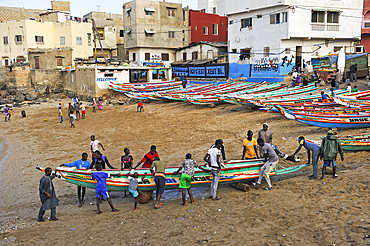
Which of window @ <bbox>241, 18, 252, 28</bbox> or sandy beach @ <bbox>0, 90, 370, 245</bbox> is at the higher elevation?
window @ <bbox>241, 18, 252, 28</bbox>

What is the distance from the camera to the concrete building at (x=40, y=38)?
43.1 m

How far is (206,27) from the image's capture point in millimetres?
45281

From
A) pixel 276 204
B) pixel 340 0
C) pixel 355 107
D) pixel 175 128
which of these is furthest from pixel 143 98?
pixel 276 204

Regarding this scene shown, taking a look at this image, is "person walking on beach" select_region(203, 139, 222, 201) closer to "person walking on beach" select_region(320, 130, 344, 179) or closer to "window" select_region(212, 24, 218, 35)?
"person walking on beach" select_region(320, 130, 344, 179)

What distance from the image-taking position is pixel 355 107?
15711mm

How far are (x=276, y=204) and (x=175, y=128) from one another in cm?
1116

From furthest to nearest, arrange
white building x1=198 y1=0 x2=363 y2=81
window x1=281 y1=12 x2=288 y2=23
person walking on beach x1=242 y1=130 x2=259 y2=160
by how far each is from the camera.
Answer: white building x1=198 y1=0 x2=363 y2=81
window x1=281 y1=12 x2=288 y2=23
person walking on beach x1=242 y1=130 x2=259 y2=160

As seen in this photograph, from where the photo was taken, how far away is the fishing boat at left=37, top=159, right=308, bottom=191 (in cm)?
897

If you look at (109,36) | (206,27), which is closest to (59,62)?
(109,36)

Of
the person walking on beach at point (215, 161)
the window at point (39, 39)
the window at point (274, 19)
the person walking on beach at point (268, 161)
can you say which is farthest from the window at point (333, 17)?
the window at point (39, 39)

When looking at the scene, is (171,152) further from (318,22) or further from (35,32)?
(35,32)

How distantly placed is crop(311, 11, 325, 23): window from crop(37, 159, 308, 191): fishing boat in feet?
86.3

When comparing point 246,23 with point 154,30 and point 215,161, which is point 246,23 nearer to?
point 154,30

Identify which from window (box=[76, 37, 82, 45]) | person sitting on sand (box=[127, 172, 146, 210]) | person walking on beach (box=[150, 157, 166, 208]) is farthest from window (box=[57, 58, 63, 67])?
person walking on beach (box=[150, 157, 166, 208])
